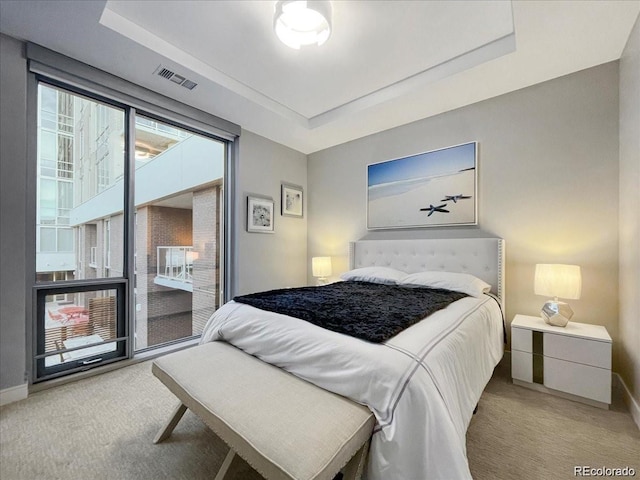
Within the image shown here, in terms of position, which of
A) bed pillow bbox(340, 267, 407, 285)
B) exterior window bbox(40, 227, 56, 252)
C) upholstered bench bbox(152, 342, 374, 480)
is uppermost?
exterior window bbox(40, 227, 56, 252)

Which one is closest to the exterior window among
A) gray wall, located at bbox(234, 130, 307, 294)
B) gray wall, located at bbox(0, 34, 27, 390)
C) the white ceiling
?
gray wall, located at bbox(0, 34, 27, 390)

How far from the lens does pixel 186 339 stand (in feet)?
10.2

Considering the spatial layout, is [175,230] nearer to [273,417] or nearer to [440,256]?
[273,417]

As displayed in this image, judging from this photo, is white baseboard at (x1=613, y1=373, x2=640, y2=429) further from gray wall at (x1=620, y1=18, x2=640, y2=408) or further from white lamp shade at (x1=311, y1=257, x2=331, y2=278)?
white lamp shade at (x1=311, y1=257, x2=331, y2=278)

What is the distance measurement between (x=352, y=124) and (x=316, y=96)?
593mm

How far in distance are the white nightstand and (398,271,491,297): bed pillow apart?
Result: 366 mm

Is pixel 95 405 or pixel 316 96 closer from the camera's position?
pixel 95 405

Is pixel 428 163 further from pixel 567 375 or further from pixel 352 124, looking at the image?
pixel 567 375

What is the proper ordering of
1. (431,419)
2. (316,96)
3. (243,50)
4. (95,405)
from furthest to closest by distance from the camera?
(316,96) < (243,50) < (95,405) < (431,419)

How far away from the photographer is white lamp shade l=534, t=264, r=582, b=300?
6.68 ft

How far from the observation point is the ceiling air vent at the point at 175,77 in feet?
7.59

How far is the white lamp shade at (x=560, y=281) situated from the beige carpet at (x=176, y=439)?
0.77 meters

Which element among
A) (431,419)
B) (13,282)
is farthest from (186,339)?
(431,419)

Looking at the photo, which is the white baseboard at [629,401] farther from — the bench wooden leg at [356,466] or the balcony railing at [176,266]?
the balcony railing at [176,266]
